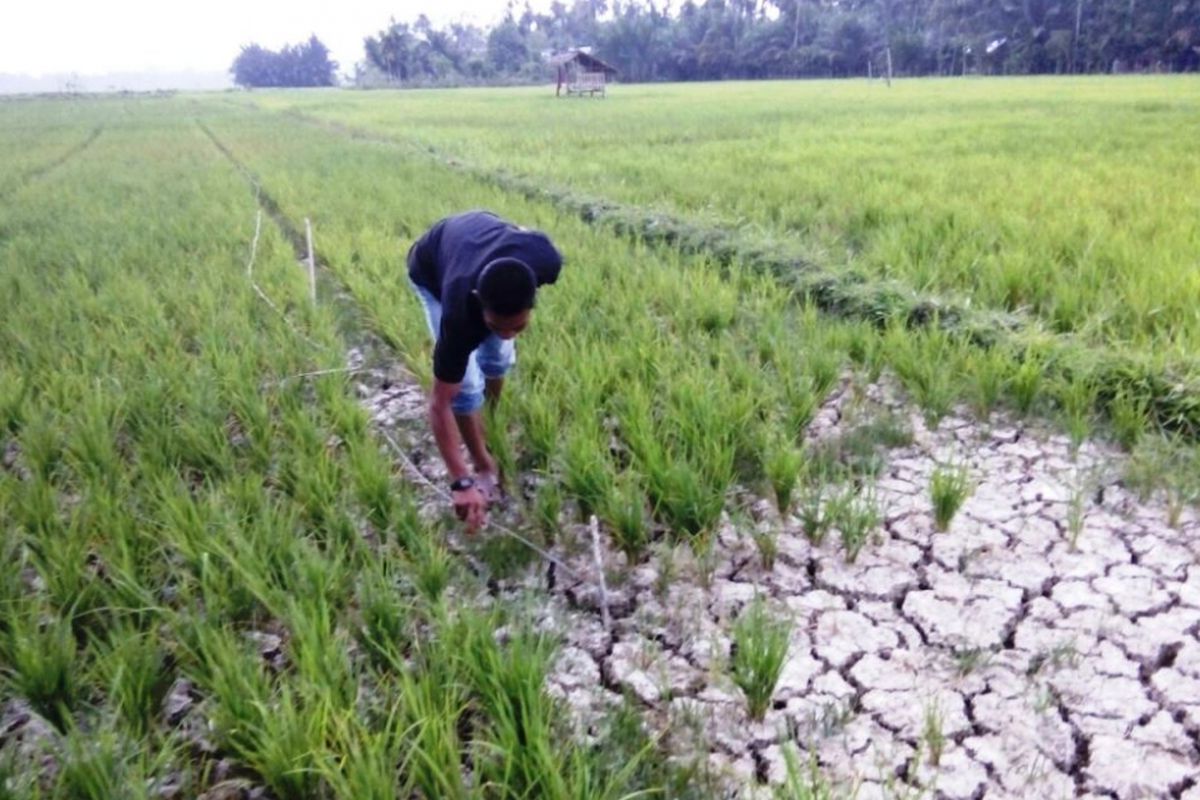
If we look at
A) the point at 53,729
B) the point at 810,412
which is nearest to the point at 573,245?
the point at 810,412

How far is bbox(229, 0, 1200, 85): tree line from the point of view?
111ft

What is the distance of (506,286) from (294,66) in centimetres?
7646

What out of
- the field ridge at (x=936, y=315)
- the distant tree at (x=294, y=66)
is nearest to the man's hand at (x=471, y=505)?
the field ridge at (x=936, y=315)

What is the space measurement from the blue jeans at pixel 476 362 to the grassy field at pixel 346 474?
21 cm

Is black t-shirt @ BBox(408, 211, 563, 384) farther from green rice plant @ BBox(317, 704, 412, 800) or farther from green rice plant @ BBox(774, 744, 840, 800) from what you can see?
green rice plant @ BBox(774, 744, 840, 800)

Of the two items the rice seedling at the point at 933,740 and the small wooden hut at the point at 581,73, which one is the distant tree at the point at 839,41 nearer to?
the small wooden hut at the point at 581,73

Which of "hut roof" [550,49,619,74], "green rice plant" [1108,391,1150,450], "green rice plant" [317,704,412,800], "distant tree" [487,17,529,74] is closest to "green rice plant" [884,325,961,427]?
"green rice plant" [1108,391,1150,450]

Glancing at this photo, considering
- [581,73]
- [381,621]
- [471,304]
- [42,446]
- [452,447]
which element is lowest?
[381,621]

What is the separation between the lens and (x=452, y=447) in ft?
7.09

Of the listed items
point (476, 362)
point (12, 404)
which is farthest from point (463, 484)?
point (12, 404)

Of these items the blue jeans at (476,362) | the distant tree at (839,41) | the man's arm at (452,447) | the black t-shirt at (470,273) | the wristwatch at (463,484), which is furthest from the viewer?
the distant tree at (839,41)

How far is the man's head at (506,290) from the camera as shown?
1.76 metres

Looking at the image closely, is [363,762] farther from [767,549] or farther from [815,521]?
[815,521]

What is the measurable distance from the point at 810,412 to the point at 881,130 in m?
9.83
